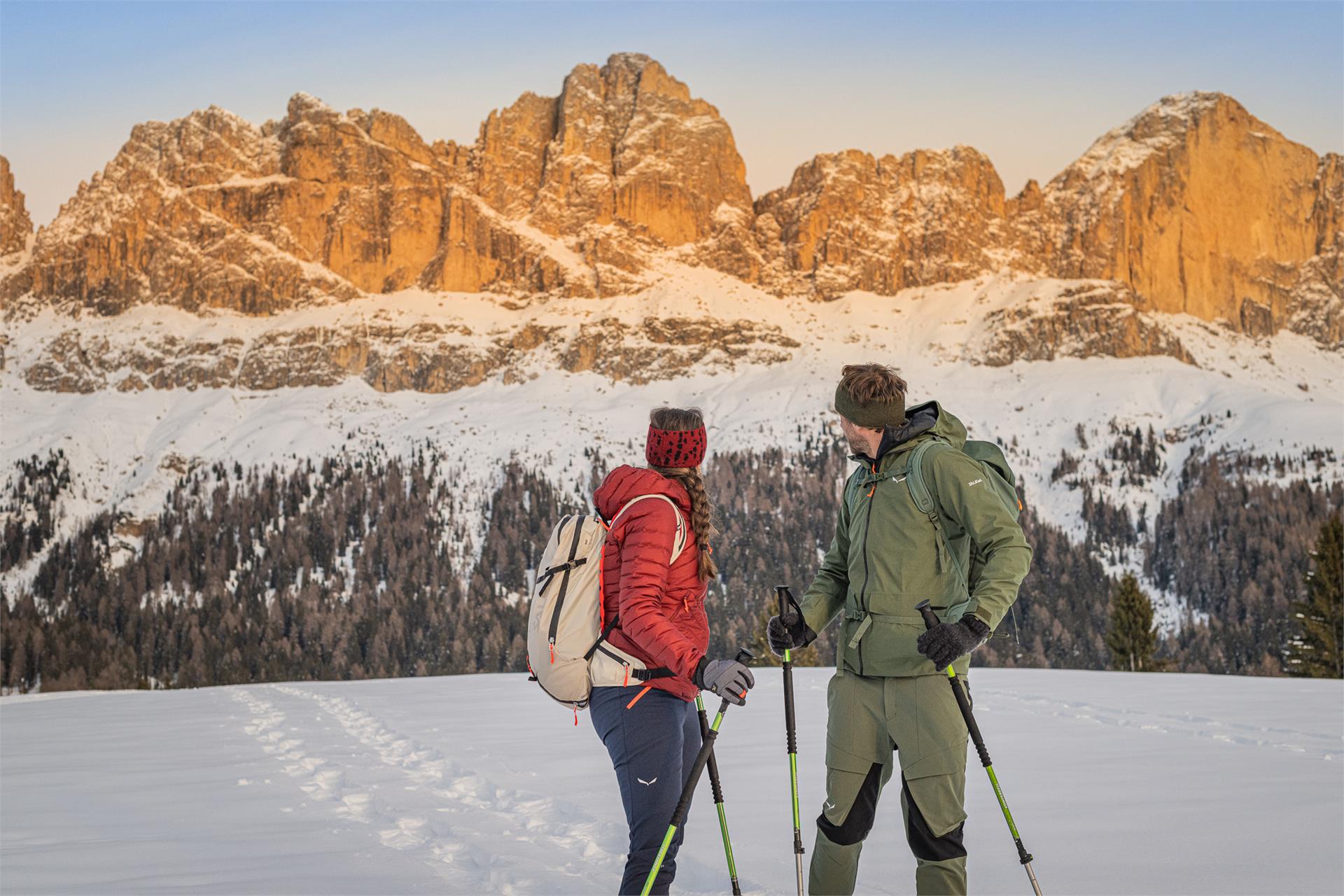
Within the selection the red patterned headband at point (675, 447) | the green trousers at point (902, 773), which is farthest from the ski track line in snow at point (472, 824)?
the red patterned headband at point (675, 447)

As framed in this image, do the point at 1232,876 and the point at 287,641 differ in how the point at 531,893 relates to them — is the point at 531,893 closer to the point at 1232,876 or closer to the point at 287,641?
the point at 1232,876

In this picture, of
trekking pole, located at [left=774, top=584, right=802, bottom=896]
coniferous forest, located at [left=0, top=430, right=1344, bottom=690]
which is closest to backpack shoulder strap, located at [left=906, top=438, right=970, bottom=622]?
trekking pole, located at [left=774, top=584, right=802, bottom=896]

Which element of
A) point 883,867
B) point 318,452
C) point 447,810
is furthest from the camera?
point 318,452

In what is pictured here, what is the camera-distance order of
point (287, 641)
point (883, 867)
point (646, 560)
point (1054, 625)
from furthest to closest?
point (287, 641), point (1054, 625), point (883, 867), point (646, 560)

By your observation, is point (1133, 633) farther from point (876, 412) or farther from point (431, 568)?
point (431, 568)

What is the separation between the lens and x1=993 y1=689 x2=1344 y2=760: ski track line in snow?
10.2 m

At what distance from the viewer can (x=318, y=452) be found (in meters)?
177

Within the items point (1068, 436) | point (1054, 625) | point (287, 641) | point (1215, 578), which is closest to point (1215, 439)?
point (1068, 436)

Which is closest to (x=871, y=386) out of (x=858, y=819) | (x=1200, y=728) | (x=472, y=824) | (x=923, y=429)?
(x=923, y=429)

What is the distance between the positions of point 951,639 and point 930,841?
0.91 m

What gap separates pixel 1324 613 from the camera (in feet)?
123

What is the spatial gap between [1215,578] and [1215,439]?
5719 cm

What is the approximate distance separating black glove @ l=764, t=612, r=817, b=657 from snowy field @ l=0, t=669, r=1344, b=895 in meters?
1.51

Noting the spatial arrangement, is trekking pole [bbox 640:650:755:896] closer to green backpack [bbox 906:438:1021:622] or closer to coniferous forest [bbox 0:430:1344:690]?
green backpack [bbox 906:438:1021:622]
